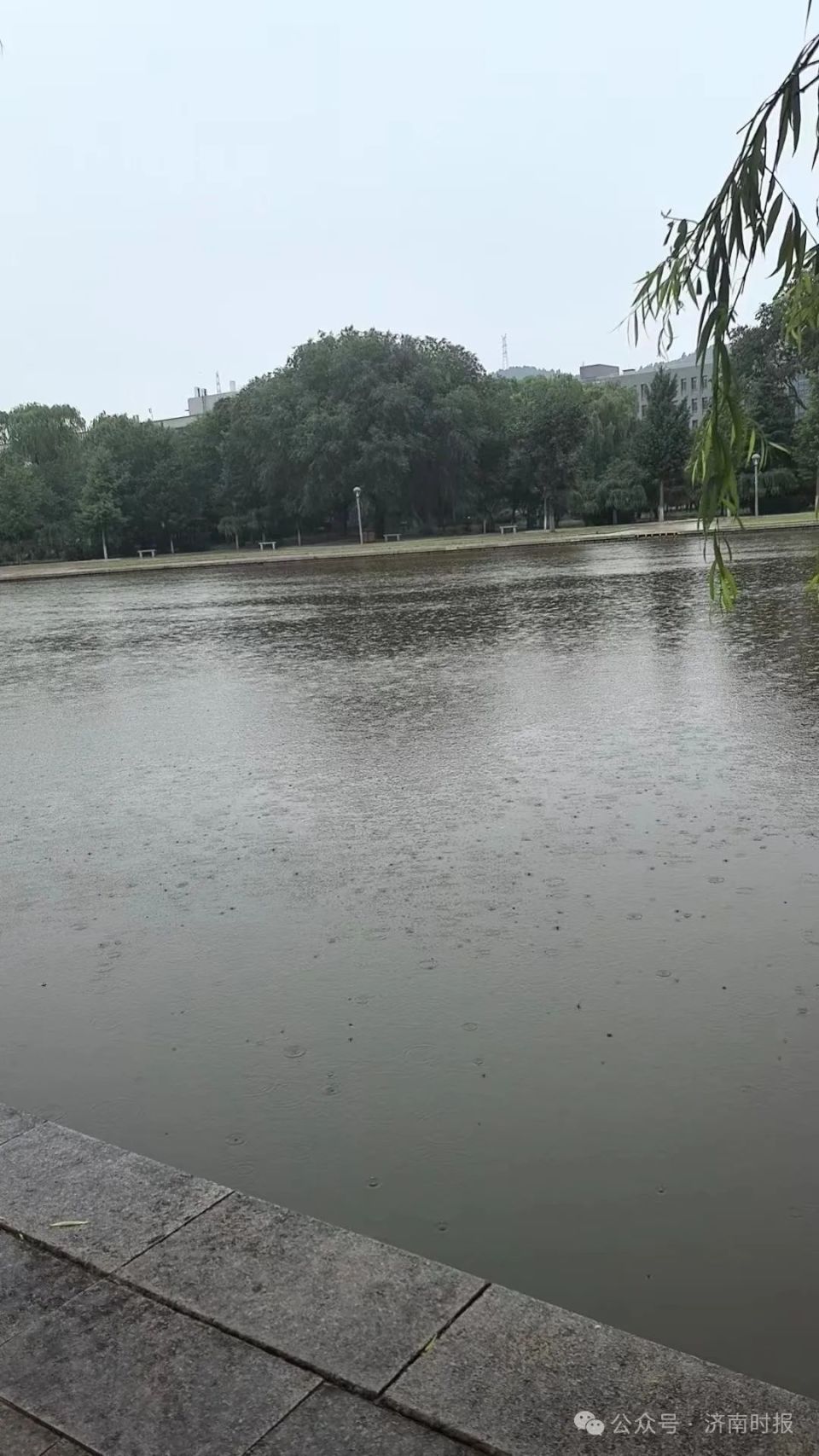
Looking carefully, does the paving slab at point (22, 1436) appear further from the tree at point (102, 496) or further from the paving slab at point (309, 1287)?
the tree at point (102, 496)

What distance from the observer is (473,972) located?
4.81m

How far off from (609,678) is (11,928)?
297 inches

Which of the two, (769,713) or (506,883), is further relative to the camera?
(769,713)

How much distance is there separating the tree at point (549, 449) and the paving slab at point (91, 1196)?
67323mm

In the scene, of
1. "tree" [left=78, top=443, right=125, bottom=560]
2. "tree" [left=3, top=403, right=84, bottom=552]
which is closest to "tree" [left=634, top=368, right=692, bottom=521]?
"tree" [left=78, top=443, right=125, bottom=560]

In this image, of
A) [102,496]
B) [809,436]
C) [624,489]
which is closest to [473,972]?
[809,436]

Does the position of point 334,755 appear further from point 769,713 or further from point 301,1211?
point 301,1211

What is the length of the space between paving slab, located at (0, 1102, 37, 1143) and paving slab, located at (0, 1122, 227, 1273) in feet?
0.19

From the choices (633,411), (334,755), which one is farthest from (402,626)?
(633,411)

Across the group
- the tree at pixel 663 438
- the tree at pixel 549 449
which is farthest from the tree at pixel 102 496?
the tree at pixel 663 438

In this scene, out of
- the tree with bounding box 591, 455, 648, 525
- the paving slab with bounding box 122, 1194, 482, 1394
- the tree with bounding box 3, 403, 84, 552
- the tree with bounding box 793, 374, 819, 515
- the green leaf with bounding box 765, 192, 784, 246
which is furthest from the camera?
the tree with bounding box 3, 403, 84, 552

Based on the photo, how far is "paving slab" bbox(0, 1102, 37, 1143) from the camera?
3527mm

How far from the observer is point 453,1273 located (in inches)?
107

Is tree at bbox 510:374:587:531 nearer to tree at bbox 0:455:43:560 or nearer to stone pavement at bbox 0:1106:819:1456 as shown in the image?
tree at bbox 0:455:43:560
